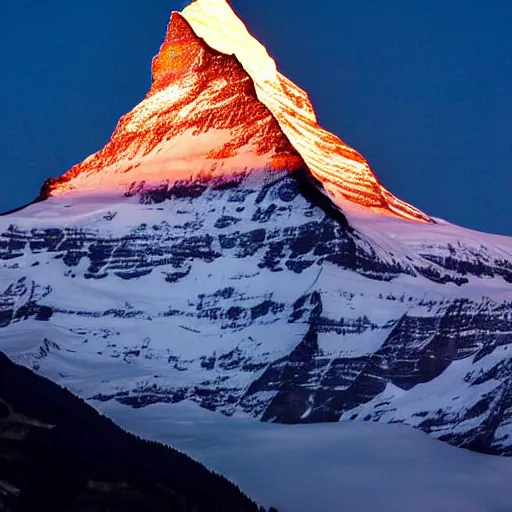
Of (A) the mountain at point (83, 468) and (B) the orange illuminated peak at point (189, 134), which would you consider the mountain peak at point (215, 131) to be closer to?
(B) the orange illuminated peak at point (189, 134)

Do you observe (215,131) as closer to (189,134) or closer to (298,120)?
(189,134)

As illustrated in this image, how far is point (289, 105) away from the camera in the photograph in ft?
286

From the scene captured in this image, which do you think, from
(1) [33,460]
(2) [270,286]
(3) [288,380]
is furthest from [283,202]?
(1) [33,460]

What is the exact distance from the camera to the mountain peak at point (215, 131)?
3078 inches

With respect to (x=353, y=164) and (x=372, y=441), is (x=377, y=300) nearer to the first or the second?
A: (x=372, y=441)

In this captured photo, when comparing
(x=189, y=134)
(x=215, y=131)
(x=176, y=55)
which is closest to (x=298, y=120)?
(x=176, y=55)

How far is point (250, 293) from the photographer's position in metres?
71.8

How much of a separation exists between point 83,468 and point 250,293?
17415mm

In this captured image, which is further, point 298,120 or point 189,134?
point 298,120

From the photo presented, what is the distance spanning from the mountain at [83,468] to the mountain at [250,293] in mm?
6486

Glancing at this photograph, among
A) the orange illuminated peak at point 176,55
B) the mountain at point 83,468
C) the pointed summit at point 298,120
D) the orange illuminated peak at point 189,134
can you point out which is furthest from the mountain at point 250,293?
the mountain at point 83,468

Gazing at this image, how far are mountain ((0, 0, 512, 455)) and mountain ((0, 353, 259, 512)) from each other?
21.3 ft

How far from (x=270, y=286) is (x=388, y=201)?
42.0 ft

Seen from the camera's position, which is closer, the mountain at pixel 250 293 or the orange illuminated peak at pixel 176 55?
the mountain at pixel 250 293
